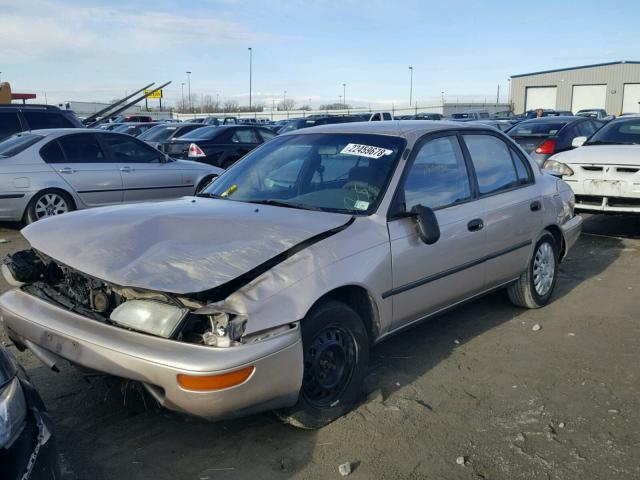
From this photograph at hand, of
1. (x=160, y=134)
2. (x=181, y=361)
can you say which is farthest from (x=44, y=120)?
(x=181, y=361)

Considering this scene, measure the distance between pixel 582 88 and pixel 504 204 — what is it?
59.1 m

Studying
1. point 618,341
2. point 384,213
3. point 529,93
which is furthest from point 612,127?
point 529,93

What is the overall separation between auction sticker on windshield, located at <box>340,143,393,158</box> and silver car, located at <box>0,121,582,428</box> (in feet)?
0.04

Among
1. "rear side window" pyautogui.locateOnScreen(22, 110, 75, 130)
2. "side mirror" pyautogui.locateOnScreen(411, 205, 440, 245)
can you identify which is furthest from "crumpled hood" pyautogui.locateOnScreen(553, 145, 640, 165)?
"rear side window" pyautogui.locateOnScreen(22, 110, 75, 130)

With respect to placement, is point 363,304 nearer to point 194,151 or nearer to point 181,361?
point 181,361

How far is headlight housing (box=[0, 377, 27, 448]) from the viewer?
2133 mm

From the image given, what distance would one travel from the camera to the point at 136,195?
9320 millimetres

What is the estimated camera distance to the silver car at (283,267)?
112 inches

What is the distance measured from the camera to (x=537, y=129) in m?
12.6

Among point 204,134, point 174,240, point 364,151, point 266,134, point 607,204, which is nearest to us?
point 174,240

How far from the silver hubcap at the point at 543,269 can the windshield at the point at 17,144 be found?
6.93 m

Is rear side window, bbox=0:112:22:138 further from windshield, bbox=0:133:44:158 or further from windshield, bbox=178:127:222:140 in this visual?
windshield, bbox=178:127:222:140

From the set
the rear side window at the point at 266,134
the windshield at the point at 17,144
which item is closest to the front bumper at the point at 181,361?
the windshield at the point at 17,144

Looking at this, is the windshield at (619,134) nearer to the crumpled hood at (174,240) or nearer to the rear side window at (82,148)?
the crumpled hood at (174,240)
